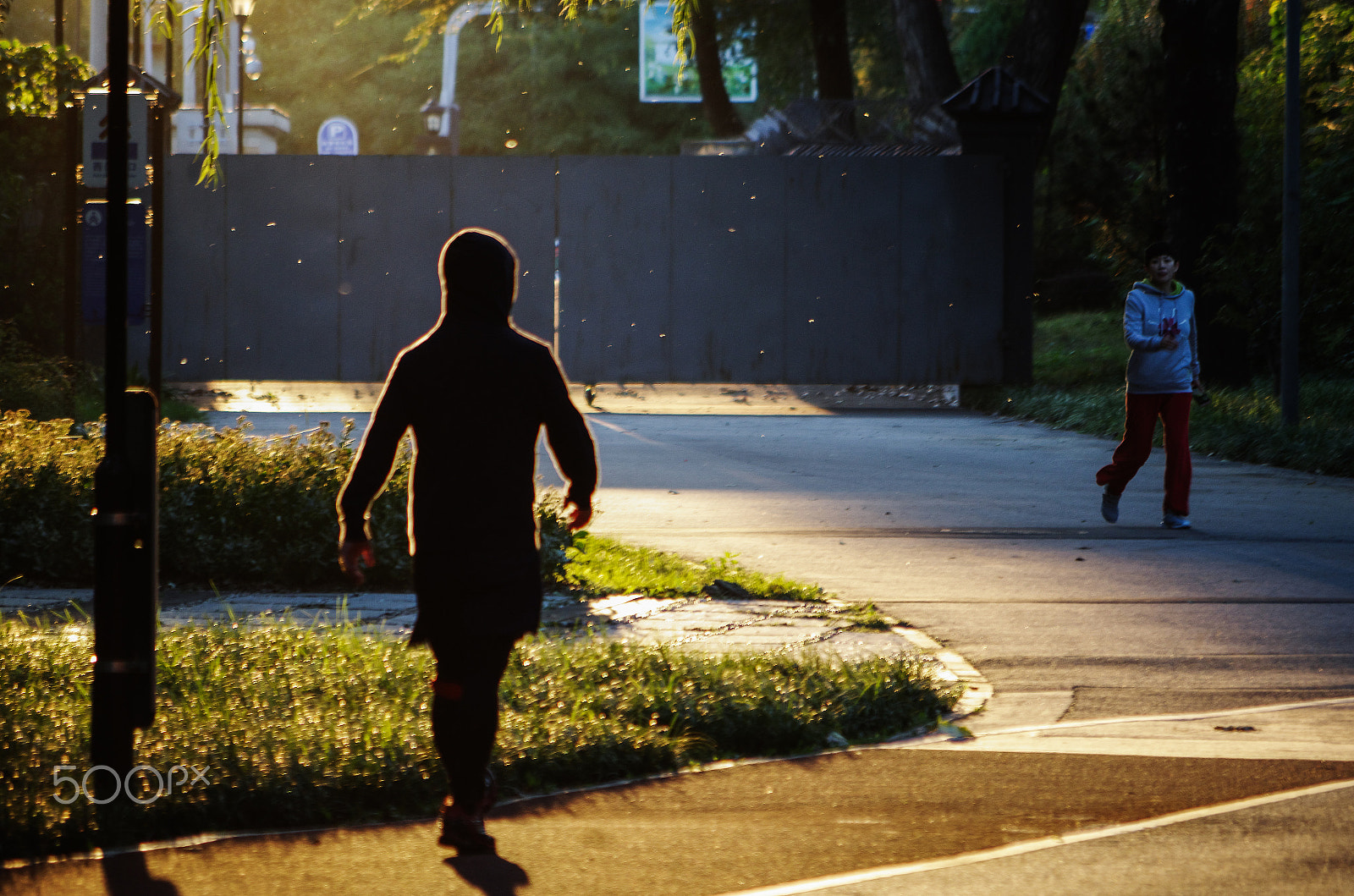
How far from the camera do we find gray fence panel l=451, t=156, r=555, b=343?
18.4 meters

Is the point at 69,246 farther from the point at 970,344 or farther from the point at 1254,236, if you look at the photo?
the point at 1254,236

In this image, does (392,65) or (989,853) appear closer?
(989,853)

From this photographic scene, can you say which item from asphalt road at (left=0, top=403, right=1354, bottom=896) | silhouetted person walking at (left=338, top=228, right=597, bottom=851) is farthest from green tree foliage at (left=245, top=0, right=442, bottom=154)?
silhouetted person walking at (left=338, top=228, right=597, bottom=851)

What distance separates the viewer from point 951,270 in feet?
61.5

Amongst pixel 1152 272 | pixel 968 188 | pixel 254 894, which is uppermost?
pixel 968 188

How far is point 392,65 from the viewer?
50.7 meters

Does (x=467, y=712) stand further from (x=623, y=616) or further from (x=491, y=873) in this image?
(x=623, y=616)

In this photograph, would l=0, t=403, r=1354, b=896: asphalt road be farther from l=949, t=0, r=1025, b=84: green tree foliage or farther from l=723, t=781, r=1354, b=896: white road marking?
l=949, t=0, r=1025, b=84: green tree foliage

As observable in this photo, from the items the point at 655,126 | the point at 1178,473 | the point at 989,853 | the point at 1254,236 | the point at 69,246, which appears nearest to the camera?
the point at 989,853

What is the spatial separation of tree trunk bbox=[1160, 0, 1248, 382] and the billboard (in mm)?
7764

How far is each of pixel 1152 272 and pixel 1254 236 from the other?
25.4ft

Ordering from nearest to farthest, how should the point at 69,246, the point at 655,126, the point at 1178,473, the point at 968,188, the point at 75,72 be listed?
the point at 1178,473, the point at 69,246, the point at 75,72, the point at 968,188, the point at 655,126

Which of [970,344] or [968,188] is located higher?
[968,188]

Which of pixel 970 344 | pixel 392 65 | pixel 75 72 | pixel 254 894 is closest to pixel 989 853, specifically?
pixel 254 894
